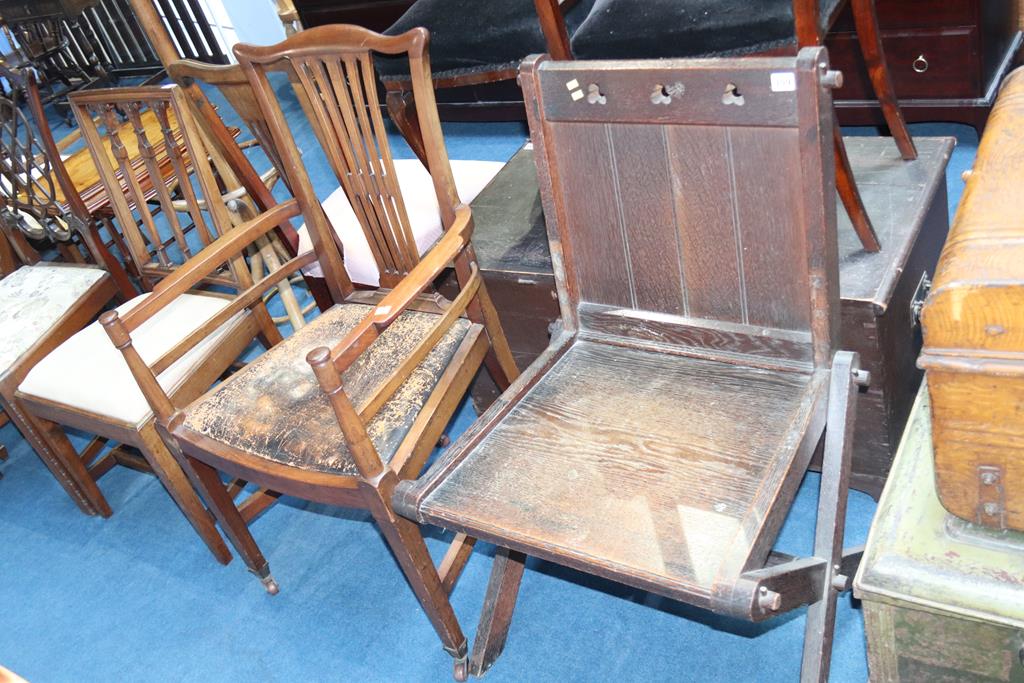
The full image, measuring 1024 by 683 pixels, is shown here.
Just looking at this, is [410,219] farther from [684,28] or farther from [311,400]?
[684,28]

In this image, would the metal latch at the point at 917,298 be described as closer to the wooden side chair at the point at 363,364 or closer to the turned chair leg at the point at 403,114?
the wooden side chair at the point at 363,364

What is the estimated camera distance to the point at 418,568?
6.02 ft

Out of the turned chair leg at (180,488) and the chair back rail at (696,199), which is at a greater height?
the chair back rail at (696,199)

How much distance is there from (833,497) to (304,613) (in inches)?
51.3

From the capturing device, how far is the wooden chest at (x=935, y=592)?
4.51 feet

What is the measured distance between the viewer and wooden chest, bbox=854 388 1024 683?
4.51ft

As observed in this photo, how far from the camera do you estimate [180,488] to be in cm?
229

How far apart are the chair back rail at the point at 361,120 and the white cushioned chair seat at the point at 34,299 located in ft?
3.19

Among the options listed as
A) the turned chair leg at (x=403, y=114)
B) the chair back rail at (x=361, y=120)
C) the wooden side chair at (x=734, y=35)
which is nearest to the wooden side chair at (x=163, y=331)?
the chair back rail at (x=361, y=120)

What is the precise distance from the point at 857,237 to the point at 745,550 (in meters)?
0.88

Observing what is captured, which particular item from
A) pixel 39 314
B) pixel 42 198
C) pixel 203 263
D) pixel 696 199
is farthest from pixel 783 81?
pixel 42 198

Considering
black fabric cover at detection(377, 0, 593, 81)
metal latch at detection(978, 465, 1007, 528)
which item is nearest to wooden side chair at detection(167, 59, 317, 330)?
black fabric cover at detection(377, 0, 593, 81)

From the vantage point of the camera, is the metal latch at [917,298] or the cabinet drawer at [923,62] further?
the cabinet drawer at [923,62]

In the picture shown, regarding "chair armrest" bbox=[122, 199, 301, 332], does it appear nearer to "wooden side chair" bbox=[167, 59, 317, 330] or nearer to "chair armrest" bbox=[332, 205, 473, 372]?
"wooden side chair" bbox=[167, 59, 317, 330]
